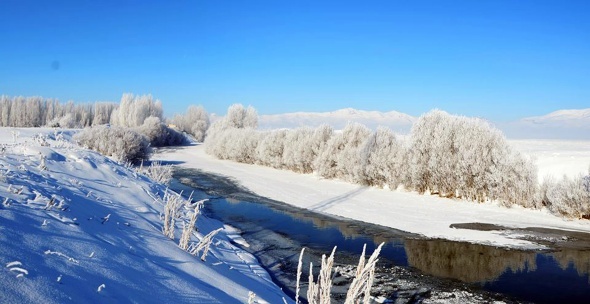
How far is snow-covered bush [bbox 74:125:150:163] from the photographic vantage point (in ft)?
80.8

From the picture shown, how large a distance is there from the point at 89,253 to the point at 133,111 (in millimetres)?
74792

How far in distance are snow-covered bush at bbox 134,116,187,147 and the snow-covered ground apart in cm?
4441

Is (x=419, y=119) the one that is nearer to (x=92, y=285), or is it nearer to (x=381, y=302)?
(x=381, y=302)

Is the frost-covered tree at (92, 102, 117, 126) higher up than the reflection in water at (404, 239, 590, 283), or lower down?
higher up

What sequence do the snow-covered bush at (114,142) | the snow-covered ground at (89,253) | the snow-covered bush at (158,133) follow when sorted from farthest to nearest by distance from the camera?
the snow-covered bush at (158,133)
the snow-covered bush at (114,142)
the snow-covered ground at (89,253)

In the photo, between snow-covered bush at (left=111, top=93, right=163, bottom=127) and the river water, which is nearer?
the river water

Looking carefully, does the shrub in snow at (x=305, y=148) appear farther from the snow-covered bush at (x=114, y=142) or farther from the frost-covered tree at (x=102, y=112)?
the frost-covered tree at (x=102, y=112)

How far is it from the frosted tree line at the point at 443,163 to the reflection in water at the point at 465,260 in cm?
572

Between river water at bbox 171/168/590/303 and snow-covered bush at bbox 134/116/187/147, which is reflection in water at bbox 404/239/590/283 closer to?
river water at bbox 171/168/590/303

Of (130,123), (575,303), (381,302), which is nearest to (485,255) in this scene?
(575,303)

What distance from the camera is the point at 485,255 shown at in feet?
30.8

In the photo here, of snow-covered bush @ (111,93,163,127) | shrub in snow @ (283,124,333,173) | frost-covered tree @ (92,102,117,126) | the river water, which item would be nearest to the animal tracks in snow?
the river water

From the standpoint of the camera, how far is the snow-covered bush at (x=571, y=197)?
1294 cm

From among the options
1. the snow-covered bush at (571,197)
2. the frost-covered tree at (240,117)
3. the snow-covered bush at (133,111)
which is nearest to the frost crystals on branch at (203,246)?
the snow-covered bush at (571,197)
